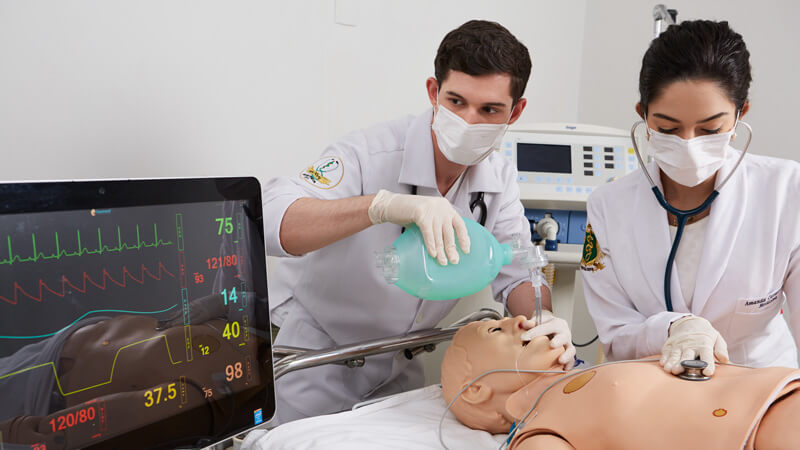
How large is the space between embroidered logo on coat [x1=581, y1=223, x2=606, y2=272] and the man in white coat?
0.18 metres

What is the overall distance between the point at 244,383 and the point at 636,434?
687 millimetres

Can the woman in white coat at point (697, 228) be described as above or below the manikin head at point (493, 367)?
above

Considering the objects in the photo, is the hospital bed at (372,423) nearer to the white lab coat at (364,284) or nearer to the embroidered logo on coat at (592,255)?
the white lab coat at (364,284)

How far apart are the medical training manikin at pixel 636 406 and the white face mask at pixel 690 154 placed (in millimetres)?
459

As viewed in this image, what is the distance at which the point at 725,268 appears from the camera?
1483 mm

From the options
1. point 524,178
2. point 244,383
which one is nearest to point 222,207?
point 244,383

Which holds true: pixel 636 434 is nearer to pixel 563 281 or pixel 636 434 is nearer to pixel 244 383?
pixel 244 383

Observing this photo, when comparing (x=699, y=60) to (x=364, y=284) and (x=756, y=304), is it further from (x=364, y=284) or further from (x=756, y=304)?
(x=364, y=284)

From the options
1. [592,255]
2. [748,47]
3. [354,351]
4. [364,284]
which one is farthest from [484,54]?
[748,47]

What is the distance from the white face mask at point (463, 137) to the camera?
1.60 metres

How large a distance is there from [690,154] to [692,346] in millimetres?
432

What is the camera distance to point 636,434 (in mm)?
1050

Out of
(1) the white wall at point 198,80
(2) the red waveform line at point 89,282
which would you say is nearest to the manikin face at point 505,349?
(2) the red waveform line at point 89,282

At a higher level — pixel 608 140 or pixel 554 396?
pixel 608 140
